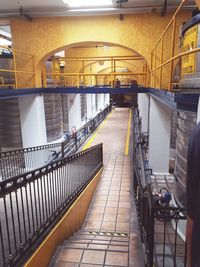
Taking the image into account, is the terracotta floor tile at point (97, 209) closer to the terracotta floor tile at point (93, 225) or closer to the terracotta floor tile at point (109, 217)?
the terracotta floor tile at point (109, 217)

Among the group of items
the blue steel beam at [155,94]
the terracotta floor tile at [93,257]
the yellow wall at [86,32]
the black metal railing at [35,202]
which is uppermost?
the yellow wall at [86,32]

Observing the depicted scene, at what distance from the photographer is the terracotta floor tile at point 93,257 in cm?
360

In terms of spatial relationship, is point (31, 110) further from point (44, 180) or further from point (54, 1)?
point (44, 180)

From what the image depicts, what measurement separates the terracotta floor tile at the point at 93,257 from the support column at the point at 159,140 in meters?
5.32

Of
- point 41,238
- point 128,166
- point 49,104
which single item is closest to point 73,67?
point 49,104

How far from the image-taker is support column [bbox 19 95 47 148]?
977cm

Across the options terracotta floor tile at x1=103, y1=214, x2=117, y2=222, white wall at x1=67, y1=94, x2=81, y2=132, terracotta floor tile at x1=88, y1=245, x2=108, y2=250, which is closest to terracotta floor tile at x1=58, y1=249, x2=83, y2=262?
terracotta floor tile at x1=88, y1=245, x2=108, y2=250

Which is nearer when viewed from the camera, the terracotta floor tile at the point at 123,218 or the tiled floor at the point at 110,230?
the tiled floor at the point at 110,230

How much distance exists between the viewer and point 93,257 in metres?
3.71

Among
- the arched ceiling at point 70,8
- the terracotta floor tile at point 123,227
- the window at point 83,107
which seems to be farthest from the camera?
the window at point 83,107

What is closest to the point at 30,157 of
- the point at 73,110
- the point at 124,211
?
the point at 124,211

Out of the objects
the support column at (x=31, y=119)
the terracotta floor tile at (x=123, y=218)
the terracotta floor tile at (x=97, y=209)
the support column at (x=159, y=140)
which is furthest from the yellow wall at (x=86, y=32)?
the terracotta floor tile at (x=123, y=218)

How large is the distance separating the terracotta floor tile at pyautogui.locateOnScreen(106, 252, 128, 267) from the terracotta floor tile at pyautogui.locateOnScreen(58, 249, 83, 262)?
0.46m

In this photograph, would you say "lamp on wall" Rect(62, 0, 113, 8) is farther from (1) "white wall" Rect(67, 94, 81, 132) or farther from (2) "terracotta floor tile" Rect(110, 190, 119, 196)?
(1) "white wall" Rect(67, 94, 81, 132)
